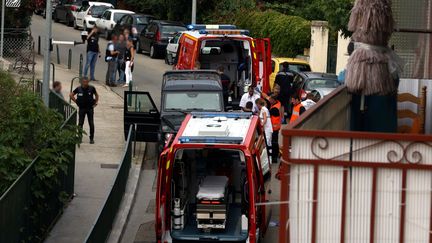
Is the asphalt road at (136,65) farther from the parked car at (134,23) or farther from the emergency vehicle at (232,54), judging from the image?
the emergency vehicle at (232,54)

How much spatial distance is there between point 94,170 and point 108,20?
27.2m

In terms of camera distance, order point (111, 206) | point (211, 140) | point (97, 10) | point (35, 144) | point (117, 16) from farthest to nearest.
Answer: point (97, 10) → point (117, 16) → point (111, 206) → point (35, 144) → point (211, 140)

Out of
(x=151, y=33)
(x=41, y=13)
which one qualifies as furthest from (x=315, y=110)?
(x=41, y=13)

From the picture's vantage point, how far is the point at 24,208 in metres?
15.4

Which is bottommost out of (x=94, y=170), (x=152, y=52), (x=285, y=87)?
(x=94, y=170)

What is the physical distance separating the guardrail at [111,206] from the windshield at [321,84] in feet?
28.4

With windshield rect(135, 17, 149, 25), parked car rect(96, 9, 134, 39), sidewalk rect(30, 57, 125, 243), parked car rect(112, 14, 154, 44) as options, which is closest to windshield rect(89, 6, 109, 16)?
parked car rect(96, 9, 134, 39)

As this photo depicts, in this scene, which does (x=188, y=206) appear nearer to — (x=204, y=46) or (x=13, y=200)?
(x=13, y=200)

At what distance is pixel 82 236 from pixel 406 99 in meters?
7.92

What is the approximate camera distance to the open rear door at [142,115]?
2338 centimetres

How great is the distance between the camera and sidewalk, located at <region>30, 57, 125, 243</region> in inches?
723

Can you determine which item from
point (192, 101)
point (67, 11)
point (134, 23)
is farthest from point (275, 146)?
point (67, 11)

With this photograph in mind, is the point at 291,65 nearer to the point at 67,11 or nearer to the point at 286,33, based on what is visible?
the point at 286,33

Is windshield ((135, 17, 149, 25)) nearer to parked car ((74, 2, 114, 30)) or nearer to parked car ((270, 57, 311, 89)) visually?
parked car ((74, 2, 114, 30))
